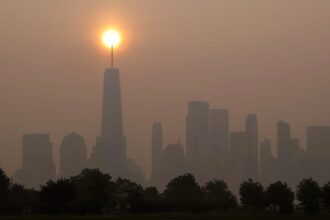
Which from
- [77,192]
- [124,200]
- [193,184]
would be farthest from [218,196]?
[77,192]

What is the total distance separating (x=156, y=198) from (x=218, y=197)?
15.8m

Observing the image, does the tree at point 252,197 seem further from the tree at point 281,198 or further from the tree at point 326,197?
the tree at point 326,197

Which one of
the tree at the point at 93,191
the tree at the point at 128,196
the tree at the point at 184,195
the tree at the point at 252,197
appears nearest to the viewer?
the tree at the point at 93,191

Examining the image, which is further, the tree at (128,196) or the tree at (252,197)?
the tree at (252,197)

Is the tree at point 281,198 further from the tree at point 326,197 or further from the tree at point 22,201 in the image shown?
the tree at point 22,201

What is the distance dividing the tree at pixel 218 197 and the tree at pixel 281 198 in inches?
364

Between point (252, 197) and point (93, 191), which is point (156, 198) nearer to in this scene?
point (93, 191)

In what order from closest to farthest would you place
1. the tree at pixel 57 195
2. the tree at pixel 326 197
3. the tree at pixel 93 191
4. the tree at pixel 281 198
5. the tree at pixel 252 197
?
the tree at pixel 57 195
the tree at pixel 93 191
the tree at pixel 326 197
the tree at pixel 281 198
the tree at pixel 252 197

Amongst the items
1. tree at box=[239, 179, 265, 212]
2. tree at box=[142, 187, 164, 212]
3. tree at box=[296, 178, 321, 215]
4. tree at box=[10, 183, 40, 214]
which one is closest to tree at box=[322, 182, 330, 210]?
tree at box=[296, 178, 321, 215]

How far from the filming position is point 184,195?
149750 mm

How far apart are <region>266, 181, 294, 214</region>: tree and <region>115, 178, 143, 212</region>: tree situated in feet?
85.0

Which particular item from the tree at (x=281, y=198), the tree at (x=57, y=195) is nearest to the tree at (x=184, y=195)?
the tree at (x=281, y=198)

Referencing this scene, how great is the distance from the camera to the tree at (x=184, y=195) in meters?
146

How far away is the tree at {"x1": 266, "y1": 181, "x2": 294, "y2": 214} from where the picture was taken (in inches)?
5827
